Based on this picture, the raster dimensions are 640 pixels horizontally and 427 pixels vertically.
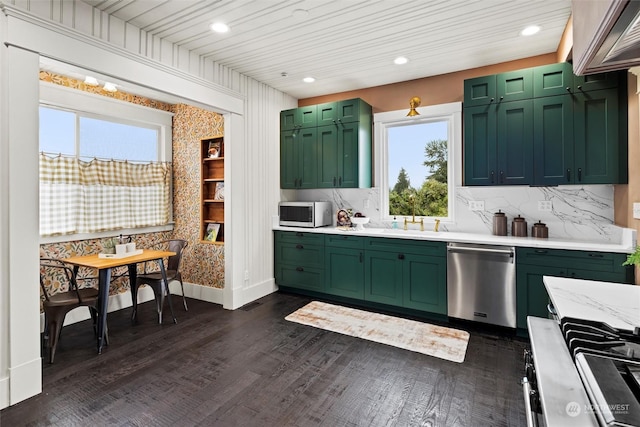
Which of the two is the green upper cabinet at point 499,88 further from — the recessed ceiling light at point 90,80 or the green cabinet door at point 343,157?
the recessed ceiling light at point 90,80

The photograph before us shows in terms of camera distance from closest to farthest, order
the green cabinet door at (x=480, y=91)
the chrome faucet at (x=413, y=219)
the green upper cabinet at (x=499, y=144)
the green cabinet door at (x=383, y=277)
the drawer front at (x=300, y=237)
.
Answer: the green upper cabinet at (x=499, y=144)
the green cabinet door at (x=480, y=91)
the green cabinet door at (x=383, y=277)
the chrome faucet at (x=413, y=219)
the drawer front at (x=300, y=237)

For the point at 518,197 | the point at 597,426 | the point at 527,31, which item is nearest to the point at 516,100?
the point at 527,31

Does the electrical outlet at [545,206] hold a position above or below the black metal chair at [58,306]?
above

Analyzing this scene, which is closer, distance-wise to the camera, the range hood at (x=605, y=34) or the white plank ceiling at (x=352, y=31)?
the range hood at (x=605, y=34)

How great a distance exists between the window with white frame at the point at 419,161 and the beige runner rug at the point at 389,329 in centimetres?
138

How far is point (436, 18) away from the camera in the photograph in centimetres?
275

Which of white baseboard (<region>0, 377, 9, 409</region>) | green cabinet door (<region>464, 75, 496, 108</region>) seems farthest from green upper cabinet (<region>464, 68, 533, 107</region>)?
white baseboard (<region>0, 377, 9, 409</region>)

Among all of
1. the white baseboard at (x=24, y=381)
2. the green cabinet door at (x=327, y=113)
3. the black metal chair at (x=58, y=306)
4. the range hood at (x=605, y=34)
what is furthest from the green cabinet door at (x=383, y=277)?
the white baseboard at (x=24, y=381)

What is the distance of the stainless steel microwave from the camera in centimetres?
439

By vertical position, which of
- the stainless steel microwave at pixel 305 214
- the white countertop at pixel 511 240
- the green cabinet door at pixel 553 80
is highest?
the green cabinet door at pixel 553 80

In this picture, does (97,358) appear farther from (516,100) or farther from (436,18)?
(516,100)

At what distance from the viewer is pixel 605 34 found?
995 mm

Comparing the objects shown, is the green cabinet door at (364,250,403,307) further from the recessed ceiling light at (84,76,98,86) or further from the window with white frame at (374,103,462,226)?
the recessed ceiling light at (84,76,98,86)

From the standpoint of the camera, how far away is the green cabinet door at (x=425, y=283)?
3.49 metres
